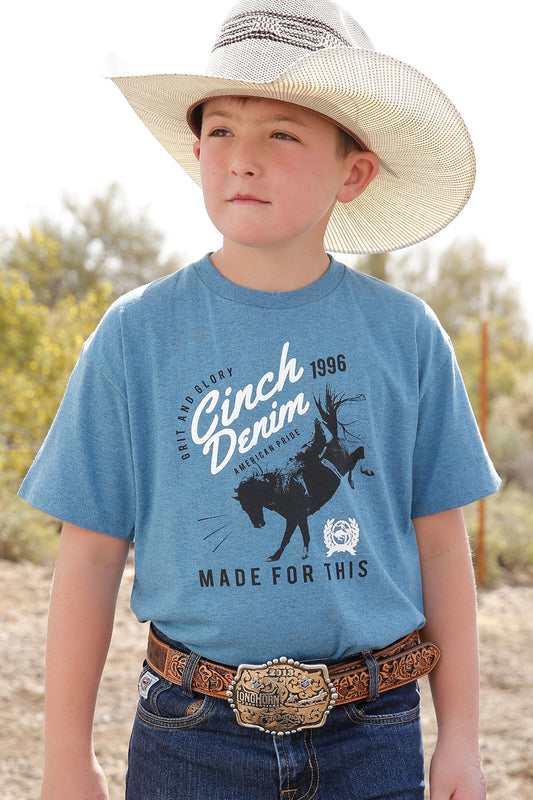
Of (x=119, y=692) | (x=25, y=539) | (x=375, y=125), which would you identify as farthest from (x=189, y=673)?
(x=25, y=539)

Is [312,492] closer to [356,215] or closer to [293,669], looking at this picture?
[293,669]

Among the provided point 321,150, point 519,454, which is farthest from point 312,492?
point 519,454

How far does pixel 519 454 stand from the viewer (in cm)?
968

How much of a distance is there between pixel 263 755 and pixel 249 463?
0.47 metres

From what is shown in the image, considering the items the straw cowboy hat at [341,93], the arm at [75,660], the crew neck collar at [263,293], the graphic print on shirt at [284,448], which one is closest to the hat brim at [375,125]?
the straw cowboy hat at [341,93]

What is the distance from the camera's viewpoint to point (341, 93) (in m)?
1.41

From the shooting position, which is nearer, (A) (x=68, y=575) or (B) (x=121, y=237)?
(A) (x=68, y=575)

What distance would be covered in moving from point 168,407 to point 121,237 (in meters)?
18.7

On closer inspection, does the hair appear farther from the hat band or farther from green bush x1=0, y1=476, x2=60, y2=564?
green bush x1=0, y1=476, x2=60, y2=564

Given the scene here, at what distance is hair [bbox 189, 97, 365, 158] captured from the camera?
1.55 m

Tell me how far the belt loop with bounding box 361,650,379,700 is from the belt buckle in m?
0.09

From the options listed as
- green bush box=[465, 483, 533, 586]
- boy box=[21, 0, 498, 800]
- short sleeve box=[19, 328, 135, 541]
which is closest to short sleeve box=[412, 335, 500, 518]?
boy box=[21, 0, 498, 800]

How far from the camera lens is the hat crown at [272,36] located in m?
1.39

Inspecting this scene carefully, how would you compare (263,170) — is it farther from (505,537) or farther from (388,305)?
(505,537)
